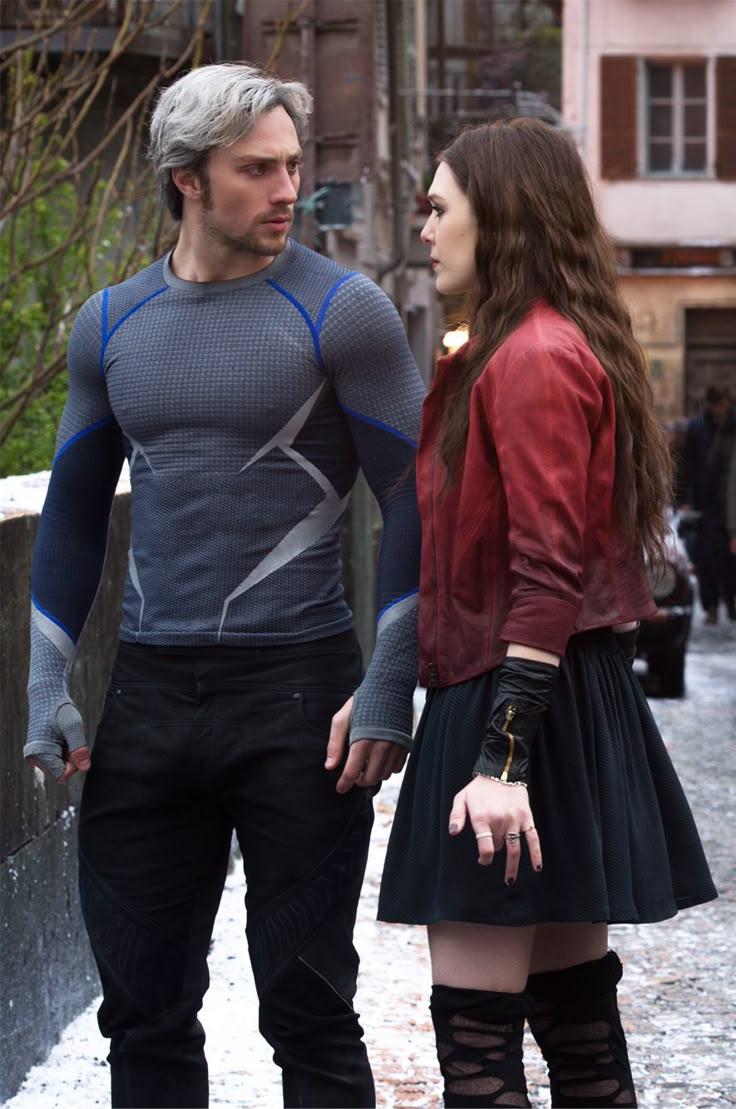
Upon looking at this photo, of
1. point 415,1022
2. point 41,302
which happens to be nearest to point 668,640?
point 41,302

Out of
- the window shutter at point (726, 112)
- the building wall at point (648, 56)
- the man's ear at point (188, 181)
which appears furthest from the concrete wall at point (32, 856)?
the window shutter at point (726, 112)

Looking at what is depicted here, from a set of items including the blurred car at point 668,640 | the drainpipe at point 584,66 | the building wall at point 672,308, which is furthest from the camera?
the building wall at point 672,308

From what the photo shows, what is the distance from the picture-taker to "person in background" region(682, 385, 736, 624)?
15453 mm

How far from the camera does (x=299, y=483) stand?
3092mm

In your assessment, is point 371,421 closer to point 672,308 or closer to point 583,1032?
point 583,1032

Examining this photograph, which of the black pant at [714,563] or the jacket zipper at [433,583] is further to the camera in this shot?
the black pant at [714,563]

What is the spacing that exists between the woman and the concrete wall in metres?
1.37

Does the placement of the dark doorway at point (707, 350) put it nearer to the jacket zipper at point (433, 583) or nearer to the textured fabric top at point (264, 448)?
the textured fabric top at point (264, 448)

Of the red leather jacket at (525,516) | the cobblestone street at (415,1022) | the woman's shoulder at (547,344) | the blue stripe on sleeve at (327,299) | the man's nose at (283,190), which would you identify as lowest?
the cobblestone street at (415,1022)

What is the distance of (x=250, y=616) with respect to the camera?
3068 mm

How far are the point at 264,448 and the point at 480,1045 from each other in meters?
→ 0.95

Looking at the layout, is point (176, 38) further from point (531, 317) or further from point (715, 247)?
point (715, 247)

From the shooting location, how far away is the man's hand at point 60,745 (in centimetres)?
322

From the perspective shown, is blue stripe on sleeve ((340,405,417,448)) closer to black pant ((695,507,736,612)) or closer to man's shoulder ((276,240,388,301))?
man's shoulder ((276,240,388,301))
